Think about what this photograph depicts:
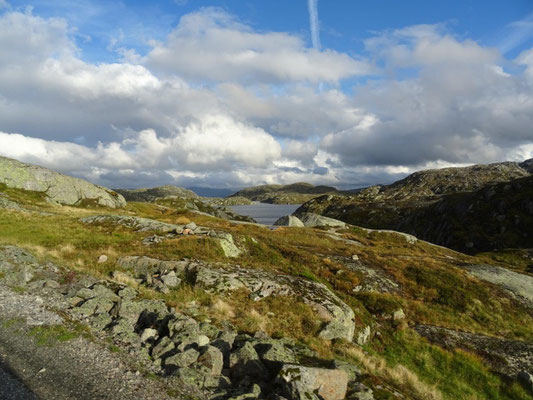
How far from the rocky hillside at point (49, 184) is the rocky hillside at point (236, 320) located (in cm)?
3973

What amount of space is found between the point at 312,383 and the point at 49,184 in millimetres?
82844

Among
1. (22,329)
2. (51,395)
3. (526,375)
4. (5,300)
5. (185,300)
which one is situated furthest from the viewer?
(526,375)

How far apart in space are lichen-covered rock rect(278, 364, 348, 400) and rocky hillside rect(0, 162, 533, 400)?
1.4 inches

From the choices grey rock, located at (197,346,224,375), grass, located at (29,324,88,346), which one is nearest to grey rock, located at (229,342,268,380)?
grey rock, located at (197,346,224,375)

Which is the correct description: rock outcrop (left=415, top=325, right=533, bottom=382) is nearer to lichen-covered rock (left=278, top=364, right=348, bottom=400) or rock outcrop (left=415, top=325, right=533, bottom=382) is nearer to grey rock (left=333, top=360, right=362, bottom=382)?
grey rock (left=333, top=360, right=362, bottom=382)

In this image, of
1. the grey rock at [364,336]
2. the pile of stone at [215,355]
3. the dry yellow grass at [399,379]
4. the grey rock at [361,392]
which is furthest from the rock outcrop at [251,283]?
the grey rock at [361,392]

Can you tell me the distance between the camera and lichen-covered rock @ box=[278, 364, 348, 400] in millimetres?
Result: 7520

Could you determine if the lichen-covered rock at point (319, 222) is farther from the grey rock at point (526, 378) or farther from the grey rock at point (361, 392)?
the grey rock at point (361, 392)

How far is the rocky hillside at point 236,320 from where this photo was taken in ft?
26.5

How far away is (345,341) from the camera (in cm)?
1512

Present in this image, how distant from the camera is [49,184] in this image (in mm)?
70875

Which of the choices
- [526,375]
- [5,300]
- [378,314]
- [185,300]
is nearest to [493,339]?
[526,375]

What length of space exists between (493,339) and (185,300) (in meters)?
21.3

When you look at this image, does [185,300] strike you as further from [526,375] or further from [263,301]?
[526,375]
